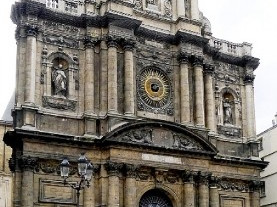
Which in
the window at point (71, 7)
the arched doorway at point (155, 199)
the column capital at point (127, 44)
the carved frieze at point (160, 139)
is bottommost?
the arched doorway at point (155, 199)

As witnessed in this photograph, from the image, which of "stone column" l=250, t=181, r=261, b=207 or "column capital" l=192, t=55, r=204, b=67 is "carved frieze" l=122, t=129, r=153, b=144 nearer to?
"column capital" l=192, t=55, r=204, b=67

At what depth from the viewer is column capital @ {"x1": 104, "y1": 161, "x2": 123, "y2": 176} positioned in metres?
22.7

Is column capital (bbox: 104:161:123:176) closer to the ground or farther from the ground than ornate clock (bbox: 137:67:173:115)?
closer to the ground

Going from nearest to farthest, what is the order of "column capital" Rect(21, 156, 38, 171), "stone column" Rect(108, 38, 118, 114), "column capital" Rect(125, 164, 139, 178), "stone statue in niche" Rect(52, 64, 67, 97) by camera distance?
1. "column capital" Rect(21, 156, 38, 171)
2. "column capital" Rect(125, 164, 139, 178)
3. "stone statue in niche" Rect(52, 64, 67, 97)
4. "stone column" Rect(108, 38, 118, 114)

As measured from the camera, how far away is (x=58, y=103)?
23.7m

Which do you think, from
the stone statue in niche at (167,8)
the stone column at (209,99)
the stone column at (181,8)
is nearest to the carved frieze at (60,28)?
the stone statue in niche at (167,8)

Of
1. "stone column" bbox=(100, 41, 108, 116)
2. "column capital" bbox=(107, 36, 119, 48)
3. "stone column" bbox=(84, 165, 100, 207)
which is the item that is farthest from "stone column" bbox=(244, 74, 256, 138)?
"stone column" bbox=(84, 165, 100, 207)

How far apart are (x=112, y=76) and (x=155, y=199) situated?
5.31 meters

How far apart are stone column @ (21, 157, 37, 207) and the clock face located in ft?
19.7

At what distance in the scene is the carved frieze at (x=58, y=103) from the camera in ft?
76.9

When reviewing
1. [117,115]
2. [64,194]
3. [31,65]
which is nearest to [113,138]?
[117,115]

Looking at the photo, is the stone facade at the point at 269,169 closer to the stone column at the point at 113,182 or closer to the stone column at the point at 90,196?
the stone column at the point at 113,182

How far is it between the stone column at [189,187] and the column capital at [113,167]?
3.05 m

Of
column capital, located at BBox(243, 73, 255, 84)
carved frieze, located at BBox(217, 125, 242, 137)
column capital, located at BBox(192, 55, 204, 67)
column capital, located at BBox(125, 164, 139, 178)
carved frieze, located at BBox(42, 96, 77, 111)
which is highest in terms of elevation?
column capital, located at BBox(192, 55, 204, 67)
